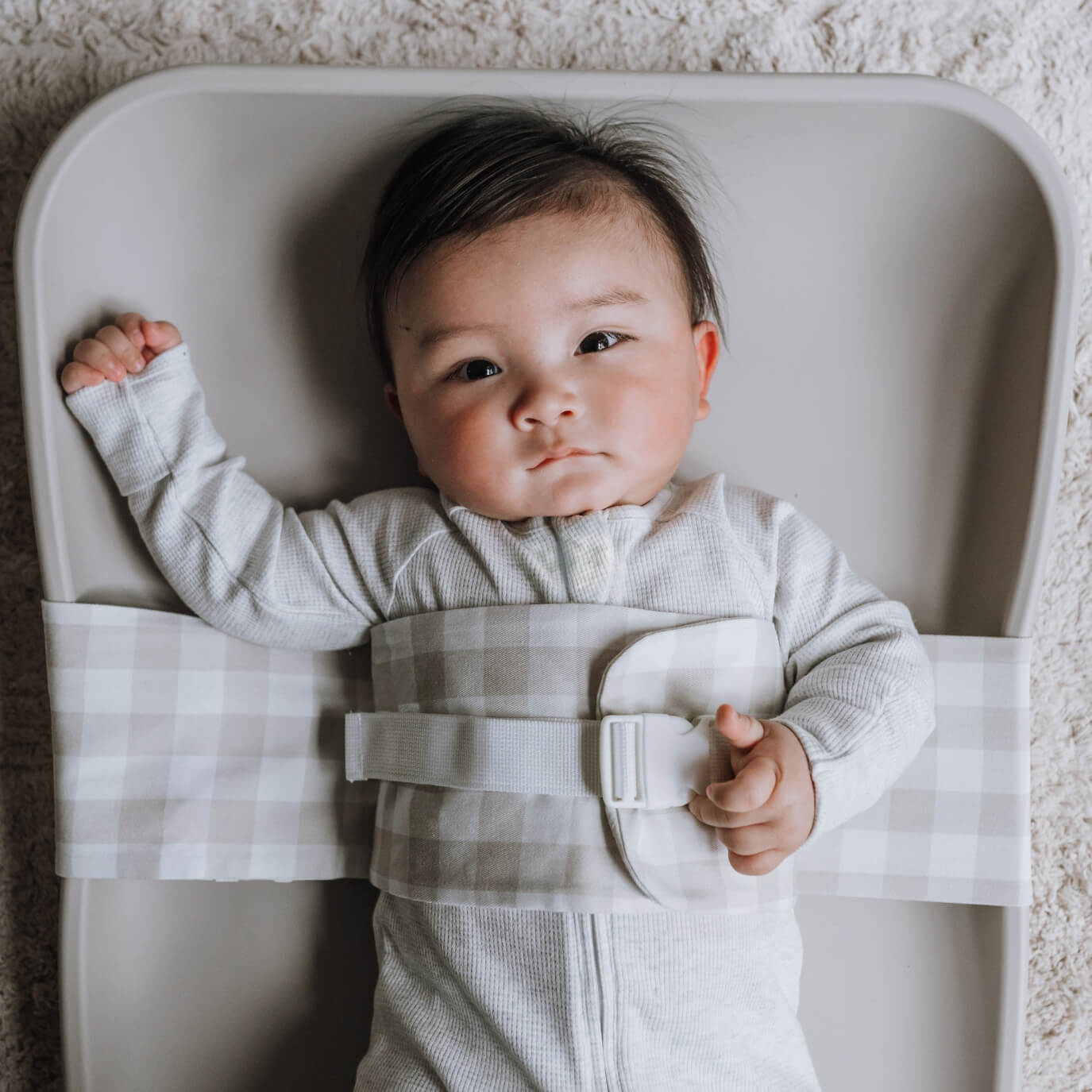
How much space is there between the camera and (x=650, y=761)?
73 cm

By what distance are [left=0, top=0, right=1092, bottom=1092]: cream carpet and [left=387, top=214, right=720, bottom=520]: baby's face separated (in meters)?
0.27

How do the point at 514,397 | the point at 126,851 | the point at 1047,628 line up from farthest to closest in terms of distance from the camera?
the point at 1047,628
the point at 126,851
the point at 514,397

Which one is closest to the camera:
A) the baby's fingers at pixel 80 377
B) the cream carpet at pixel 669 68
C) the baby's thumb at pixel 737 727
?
the baby's thumb at pixel 737 727

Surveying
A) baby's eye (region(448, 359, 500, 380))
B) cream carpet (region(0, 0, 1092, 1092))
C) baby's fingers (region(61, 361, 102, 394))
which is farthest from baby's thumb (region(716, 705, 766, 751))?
baby's fingers (region(61, 361, 102, 394))

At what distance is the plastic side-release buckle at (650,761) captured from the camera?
729mm

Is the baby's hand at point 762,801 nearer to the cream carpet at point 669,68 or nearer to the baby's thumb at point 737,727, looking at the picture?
the baby's thumb at point 737,727

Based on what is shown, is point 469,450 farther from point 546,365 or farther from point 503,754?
point 503,754

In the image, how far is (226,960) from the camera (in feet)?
2.98

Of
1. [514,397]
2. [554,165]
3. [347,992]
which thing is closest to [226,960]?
[347,992]

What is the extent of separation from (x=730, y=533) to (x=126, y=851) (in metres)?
0.57

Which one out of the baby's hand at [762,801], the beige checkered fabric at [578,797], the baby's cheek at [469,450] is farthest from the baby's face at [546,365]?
the baby's hand at [762,801]

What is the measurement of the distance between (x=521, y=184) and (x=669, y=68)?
9.9 inches

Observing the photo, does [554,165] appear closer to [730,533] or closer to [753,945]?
[730,533]

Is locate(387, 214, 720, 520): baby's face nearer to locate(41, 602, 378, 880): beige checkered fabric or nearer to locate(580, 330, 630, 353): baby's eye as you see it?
locate(580, 330, 630, 353): baby's eye
